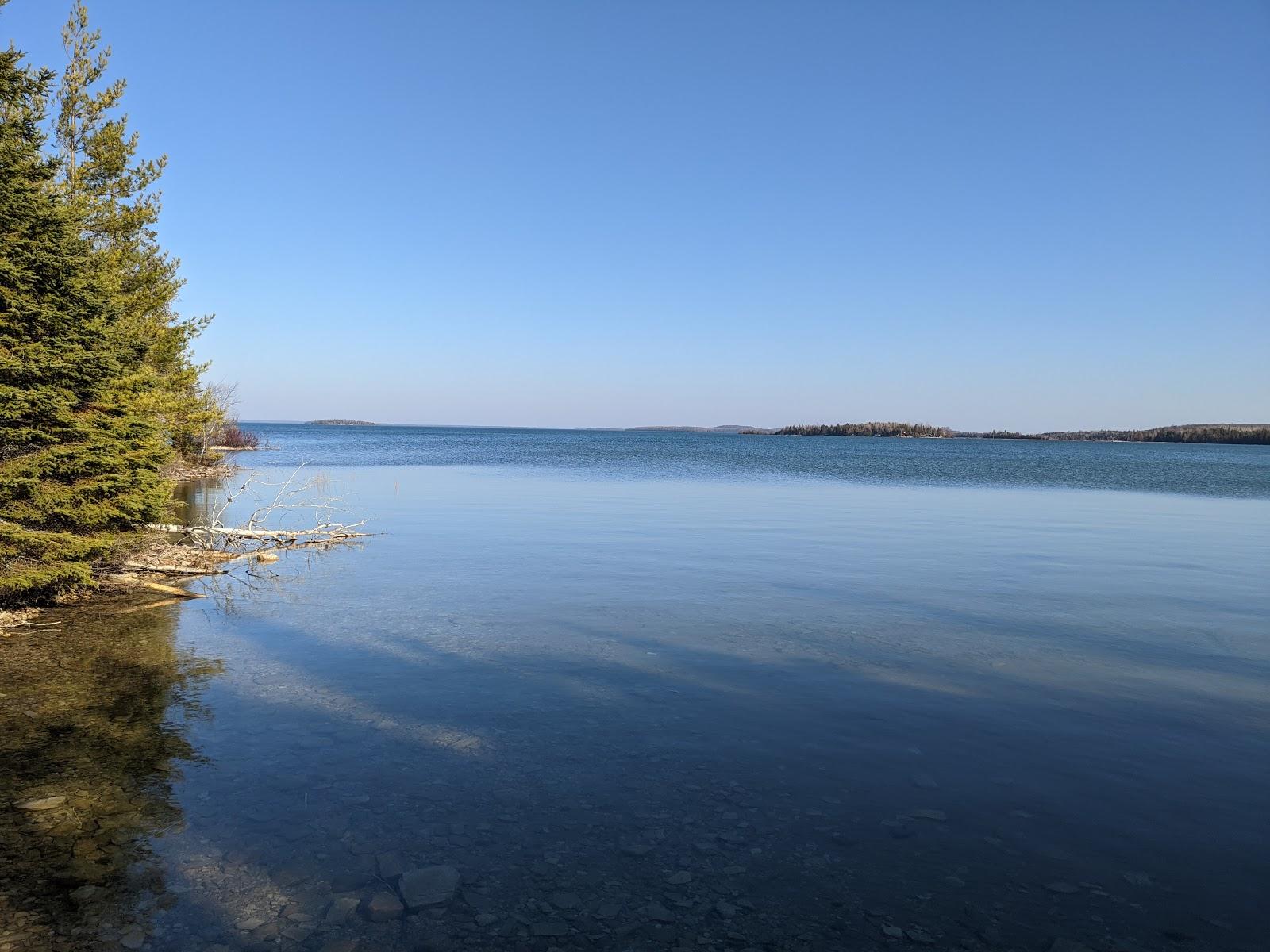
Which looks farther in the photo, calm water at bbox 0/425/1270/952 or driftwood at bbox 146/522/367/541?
driftwood at bbox 146/522/367/541

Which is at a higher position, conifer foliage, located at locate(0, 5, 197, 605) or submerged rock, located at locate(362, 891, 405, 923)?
conifer foliage, located at locate(0, 5, 197, 605)

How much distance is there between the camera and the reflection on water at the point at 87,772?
209 inches

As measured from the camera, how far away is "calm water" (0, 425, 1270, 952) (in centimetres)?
546

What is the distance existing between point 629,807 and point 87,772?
5095 millimetres

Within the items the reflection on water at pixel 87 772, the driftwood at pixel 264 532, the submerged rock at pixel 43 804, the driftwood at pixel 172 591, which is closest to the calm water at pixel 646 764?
the reflection on water at pixel 87 772

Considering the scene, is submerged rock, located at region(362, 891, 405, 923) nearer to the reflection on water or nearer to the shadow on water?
the shadow on water

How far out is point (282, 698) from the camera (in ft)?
31.7

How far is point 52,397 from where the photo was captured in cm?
1212

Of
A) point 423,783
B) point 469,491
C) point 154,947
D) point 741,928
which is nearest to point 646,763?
point 423,783

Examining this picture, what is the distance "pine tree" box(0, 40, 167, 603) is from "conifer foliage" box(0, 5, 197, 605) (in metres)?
0.02

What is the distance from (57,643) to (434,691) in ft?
20.9

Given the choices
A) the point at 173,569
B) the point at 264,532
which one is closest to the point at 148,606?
the point at 173,569

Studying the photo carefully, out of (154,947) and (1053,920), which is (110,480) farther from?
(1053,920)

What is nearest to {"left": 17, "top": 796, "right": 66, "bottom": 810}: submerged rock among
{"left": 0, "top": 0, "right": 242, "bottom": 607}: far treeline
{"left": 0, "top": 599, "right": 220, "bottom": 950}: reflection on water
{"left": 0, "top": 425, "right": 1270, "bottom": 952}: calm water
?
{"left": 0, "top": 599, "right": 220, "bottom": 950}: reflection on water
